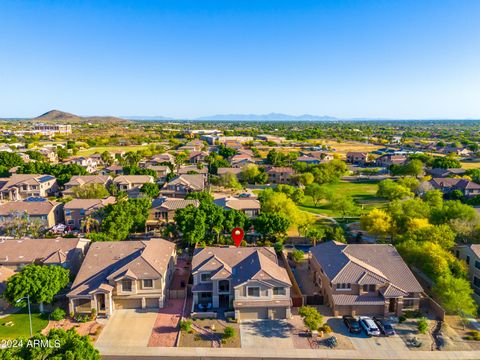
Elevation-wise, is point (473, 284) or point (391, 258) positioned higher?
point (391, 258)

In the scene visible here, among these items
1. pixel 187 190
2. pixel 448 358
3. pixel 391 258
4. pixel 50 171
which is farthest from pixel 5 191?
pixel 448 358

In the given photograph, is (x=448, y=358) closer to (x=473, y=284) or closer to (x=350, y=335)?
(x=350, y=335)

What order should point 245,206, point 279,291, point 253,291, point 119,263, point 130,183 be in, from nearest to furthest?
point 253,291
point 279,291
point 119,263
point 245,206
point 130,183

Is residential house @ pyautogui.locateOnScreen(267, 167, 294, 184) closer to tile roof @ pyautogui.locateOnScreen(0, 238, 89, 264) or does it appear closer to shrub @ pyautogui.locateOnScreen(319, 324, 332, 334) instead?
tile roof @ pyautogui.locateOnScreen(0, 238, 89, 264)

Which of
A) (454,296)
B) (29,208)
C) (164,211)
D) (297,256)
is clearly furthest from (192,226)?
(29,208)

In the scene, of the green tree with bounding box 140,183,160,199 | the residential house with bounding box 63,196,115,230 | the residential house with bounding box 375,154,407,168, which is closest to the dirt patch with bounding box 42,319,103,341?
the residential house with bounding box 63,196,115,230

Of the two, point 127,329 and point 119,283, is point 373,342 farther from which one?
point 119,283
